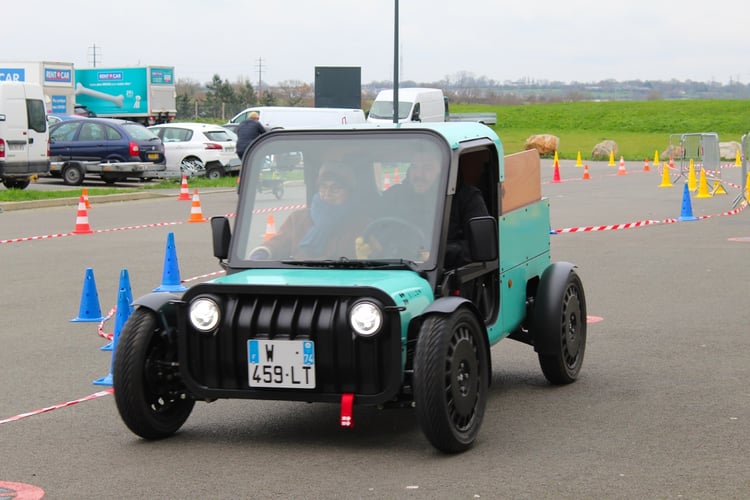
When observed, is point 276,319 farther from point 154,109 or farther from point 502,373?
point 154,109

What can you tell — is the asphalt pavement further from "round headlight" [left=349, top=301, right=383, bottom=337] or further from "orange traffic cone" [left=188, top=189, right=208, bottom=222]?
"orange traffic cone" [left=188, top=189, right=208, bottom=222]

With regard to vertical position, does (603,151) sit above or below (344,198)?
below

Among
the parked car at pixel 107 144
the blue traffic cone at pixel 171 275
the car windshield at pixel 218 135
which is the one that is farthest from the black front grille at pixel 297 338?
the car windshield at pixel 218 135

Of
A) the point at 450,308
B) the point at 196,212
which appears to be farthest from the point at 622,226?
the point at 450,308

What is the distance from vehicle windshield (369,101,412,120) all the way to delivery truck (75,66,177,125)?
35.6 feet

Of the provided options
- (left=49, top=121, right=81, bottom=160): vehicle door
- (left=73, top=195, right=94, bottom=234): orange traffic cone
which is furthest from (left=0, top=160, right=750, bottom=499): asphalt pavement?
(left=49, top=121, right=81, bottom=160): vehicle door

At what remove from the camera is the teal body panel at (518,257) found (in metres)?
7.63

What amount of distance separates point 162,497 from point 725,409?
3.45 metres

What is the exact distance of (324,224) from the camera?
7.11 meters

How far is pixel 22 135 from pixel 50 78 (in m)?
20.1

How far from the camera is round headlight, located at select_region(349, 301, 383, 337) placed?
19.9 feet

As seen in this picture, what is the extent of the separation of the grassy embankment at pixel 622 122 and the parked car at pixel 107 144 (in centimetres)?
3020

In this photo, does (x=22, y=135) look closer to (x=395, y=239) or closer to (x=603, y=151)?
(x=395, y=239)

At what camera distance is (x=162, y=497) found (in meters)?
5.64
